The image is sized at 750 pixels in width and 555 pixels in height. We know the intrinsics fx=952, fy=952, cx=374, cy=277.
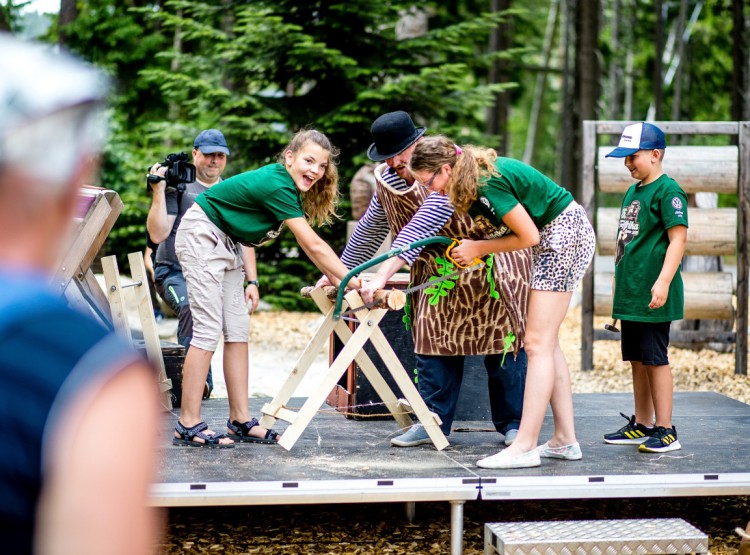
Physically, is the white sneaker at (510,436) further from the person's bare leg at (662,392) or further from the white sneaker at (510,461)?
the person's bare leg at (662,392)

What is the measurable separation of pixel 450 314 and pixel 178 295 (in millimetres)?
Result: 2058

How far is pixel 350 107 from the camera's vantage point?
12.0 metres

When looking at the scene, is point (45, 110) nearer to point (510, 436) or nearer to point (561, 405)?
point (561, 405)

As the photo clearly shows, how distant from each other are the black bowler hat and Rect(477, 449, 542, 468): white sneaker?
1559 millimetres

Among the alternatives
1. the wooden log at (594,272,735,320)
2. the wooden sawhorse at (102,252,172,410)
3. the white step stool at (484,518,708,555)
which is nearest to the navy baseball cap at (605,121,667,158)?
the white step stool at (484,518,708,555)

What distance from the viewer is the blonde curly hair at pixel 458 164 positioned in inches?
164

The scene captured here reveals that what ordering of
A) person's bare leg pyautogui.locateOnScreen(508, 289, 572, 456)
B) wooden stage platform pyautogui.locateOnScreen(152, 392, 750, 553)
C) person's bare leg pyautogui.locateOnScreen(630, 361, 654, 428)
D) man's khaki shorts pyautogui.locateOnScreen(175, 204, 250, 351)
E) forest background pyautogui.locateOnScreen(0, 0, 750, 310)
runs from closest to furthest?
wooden stage platform pyautogui.locateOnScreen(152, 392, 750, 553) < person's bare leg pyautogui.locateOnScreen(508, 289, 572, 456) < man's khaki shorts pyautogui.locateOnScreen(175, 204, 250, 351) < person's bare leg pyautogui.locateOnScreen(630, 361, 654, 428) < forest background pyautogui.locateOnScreen(0, 0, 750, 310)

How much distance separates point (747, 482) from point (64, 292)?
3.47 meters

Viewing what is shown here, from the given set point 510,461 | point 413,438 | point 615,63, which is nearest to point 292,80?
point 413,438

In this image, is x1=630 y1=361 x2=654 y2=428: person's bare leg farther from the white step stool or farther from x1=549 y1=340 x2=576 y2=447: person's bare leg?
the white step stool

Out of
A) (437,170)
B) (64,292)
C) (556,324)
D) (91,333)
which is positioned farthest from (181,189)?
(91,333)

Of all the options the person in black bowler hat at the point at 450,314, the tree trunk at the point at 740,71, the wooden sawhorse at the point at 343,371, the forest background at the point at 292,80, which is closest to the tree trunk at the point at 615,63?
the tree trunk at the point at 740,71

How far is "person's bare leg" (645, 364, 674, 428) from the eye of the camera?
4902 millimetres

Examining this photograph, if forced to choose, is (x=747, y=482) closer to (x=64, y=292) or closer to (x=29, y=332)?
(x=64, y=292)
